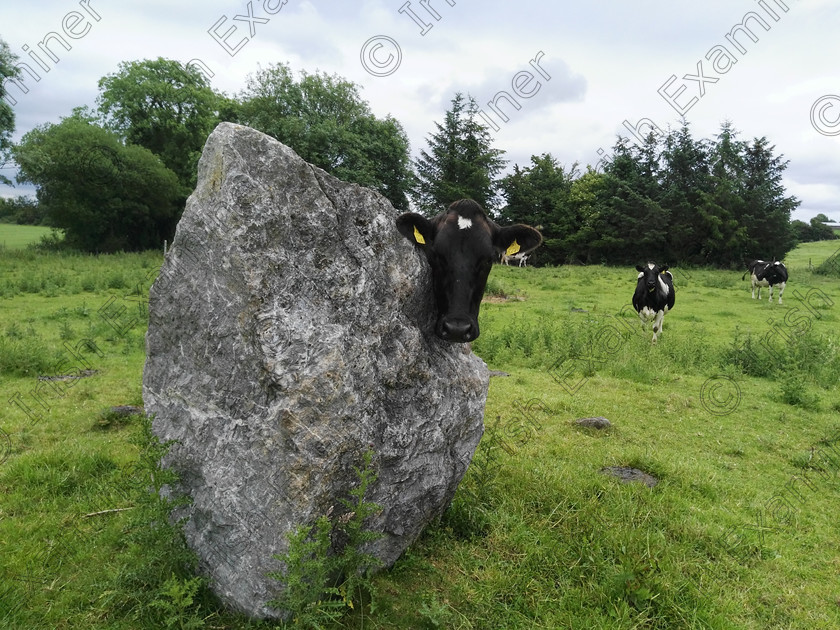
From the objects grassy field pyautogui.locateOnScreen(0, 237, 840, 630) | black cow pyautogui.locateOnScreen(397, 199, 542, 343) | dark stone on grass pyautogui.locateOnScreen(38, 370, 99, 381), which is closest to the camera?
grassy field pyautogui.locateOnScreen(0, 237, 840, 630)

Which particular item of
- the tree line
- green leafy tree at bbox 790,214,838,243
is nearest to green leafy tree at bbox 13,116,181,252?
the tree line

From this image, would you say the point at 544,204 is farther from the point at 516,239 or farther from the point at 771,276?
the point at 516,239

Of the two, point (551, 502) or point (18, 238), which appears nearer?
point (551, 502)

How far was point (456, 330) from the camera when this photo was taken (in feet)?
13.4

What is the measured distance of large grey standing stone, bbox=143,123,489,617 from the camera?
3.29 m

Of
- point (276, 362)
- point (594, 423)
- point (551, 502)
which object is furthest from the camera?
point (594, 423)

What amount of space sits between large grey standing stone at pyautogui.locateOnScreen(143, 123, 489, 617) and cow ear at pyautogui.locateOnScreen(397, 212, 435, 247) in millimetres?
138

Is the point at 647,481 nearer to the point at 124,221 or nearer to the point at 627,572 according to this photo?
the point at 627,572

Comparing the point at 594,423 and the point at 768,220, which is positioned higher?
the point at 768,220

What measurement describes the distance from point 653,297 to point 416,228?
41.8 feet

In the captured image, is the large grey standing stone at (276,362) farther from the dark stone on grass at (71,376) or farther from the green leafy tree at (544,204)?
the green leafy tree at (544,204)

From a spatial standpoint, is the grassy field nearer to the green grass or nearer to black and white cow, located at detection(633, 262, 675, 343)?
black and white cow, located at detection(633, 262, 675, 343)

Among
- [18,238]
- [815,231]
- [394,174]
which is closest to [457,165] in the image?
[394,174]

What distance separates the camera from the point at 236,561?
342 cm
